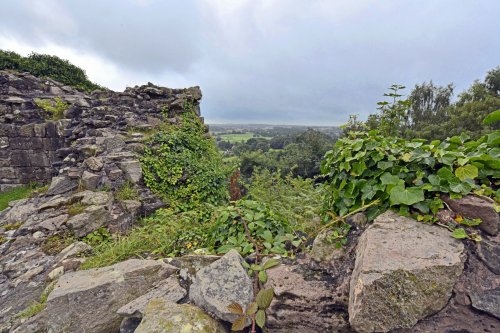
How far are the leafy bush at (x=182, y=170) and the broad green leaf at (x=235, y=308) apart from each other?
11.7 feet

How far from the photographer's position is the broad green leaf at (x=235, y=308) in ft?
5.00

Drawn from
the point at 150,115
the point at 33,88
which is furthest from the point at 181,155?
the point at 33,88

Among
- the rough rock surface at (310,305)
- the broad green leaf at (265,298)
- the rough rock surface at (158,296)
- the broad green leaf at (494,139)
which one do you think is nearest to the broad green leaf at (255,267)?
the rough rock surface at (310,305)

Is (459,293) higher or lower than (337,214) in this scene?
lower

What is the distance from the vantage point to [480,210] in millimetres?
1513

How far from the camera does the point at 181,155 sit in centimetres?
581

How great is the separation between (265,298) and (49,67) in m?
14.5

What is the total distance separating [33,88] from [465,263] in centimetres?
1290

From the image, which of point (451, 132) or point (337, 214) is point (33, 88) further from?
point (451, 132)

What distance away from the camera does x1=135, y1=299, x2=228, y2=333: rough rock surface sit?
1.45m

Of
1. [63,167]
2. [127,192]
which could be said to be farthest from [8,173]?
[127,192]

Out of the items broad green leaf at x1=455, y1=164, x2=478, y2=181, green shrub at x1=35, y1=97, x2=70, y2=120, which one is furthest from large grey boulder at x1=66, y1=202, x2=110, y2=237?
green shrub at x1=35, y1=97, x2=70, y2=120

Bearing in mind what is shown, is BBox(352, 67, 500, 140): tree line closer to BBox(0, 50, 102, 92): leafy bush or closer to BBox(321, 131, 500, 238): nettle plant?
BBox(321, 131, 500, 238): nettle plant

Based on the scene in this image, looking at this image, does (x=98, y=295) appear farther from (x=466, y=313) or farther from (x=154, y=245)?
(x=466, y=313)
